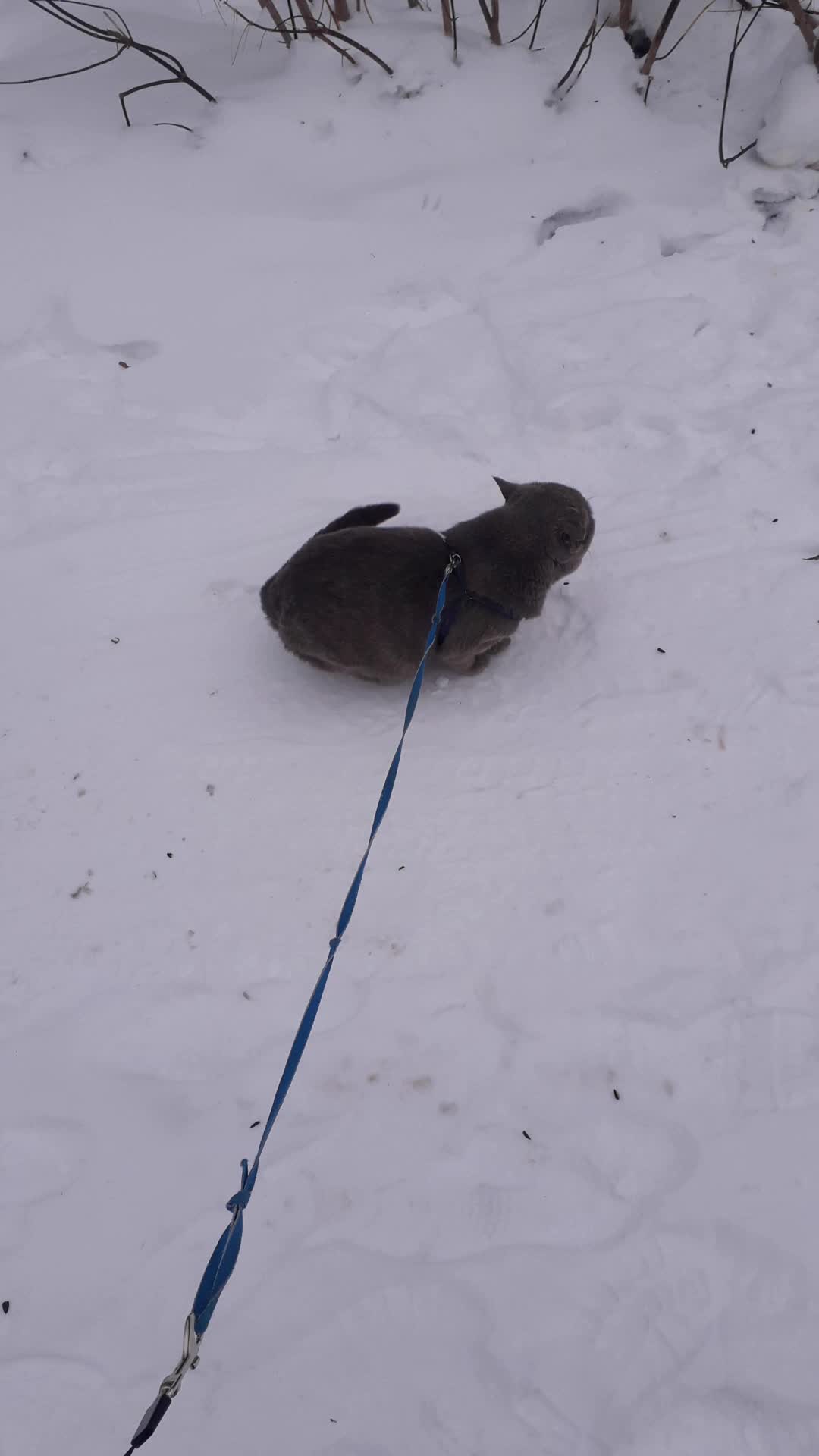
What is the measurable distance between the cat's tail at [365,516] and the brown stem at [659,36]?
10.5ft

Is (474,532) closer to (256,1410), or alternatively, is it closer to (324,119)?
(256,1410)

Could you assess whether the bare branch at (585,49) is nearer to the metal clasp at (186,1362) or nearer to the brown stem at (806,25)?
the brown stem at (806,25)

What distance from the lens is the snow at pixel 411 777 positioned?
78.8 inches

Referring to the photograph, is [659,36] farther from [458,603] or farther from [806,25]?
[458,603]

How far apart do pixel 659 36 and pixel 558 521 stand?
322 centimetres

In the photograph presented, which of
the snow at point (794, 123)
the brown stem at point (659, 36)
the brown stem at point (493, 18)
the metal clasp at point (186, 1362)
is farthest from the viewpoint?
the brown stem at point (493, 18)

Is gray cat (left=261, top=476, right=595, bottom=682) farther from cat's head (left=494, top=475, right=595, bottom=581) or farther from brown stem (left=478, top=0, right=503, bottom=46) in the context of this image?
brown stem (left=478, top=0, right=503, bottom=46)

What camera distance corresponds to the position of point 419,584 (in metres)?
2.85

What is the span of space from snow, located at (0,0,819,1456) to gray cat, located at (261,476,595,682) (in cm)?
28

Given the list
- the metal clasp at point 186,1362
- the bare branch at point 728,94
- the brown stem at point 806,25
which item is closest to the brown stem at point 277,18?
the bare branch at point 728,94

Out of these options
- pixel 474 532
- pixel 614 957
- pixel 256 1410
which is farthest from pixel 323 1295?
pixel 474 532

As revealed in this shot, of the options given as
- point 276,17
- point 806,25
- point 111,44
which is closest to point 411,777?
point 806,25

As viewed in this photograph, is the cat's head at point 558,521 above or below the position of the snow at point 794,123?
→ below

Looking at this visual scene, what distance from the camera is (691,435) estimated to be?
3.58 metres
